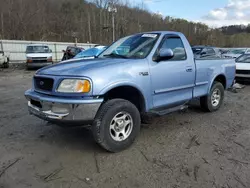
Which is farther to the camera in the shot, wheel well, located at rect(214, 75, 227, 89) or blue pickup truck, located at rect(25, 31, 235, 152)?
wheel well, located at rect(214, 75, 227, 89)

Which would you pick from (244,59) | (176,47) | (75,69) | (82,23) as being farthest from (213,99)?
(82,23)

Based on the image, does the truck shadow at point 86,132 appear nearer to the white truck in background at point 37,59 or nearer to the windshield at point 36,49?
the white truck in background at point 37,59

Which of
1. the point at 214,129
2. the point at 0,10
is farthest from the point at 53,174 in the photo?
the point at 0,10

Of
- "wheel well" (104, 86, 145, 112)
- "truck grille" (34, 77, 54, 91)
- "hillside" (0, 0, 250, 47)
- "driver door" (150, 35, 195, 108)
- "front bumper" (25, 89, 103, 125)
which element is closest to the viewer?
"front bumper" (25, 89, 103, 125)

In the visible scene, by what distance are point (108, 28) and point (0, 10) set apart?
19.9 metres

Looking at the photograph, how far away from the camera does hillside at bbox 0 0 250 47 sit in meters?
35.6

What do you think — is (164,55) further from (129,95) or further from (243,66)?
(243,66)

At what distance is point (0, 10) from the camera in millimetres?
35125

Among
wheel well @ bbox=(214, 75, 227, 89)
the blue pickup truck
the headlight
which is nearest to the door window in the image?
the blue pickup truck

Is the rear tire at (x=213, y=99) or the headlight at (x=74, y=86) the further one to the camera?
the rear tire at (x=213, y=99)

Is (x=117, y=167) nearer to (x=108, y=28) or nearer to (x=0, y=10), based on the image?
(x=0, y=10)

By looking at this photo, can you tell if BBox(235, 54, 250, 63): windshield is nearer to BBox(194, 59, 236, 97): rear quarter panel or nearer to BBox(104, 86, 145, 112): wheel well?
BBox(194, 59, 236, 97): rear quarter panel

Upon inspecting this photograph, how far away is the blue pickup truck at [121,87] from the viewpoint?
9.94 ft

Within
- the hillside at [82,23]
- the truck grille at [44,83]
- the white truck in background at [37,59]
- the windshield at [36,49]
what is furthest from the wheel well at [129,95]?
the hillside at [82,23]
